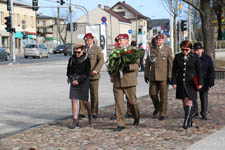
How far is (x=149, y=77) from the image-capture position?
30.0 ft

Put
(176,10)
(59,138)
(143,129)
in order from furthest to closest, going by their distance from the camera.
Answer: (176,10) < (143,129) < (59,138)

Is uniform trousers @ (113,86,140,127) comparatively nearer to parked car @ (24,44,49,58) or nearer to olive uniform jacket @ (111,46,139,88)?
olive uniform jacket @ (111,46,139,88)

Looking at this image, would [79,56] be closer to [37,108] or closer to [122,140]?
[122,140]

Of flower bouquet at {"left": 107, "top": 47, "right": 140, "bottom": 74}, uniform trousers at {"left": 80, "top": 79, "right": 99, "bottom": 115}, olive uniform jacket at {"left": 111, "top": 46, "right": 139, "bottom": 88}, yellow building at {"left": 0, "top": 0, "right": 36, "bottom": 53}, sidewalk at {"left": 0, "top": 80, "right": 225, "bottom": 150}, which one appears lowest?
sidewalk at {"left": 0, "top": 80, "right": 225, "bottom": 150}

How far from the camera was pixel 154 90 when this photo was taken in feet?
30.1

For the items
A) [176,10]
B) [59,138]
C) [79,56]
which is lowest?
[59,138]

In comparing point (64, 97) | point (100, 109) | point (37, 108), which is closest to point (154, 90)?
point (100, 109)

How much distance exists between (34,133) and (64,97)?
5.44 m

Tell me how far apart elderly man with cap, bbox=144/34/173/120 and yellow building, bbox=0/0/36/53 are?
5725cm

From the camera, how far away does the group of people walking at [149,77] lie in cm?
805

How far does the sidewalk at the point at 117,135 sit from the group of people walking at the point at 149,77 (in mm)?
246

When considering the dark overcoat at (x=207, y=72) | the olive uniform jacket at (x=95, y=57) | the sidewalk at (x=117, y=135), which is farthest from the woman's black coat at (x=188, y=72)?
the olive uniform jacket at (x=95, y=57)

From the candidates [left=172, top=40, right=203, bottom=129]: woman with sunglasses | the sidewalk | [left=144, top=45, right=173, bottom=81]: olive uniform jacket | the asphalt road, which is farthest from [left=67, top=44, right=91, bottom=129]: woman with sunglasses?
[left=172, top=40, right=203, bottom=129]: woman with sunglasses

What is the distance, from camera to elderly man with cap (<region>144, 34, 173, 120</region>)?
29.6 ft
